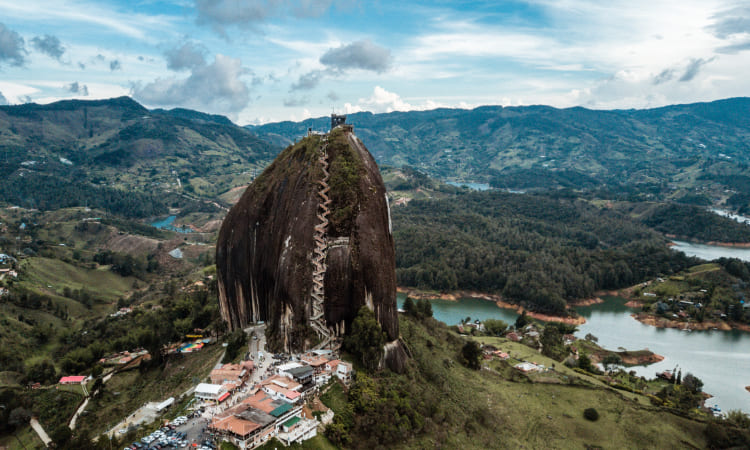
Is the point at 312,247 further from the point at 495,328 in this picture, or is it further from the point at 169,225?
the point at 169,225

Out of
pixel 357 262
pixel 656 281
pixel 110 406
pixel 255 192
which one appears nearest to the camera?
pixel 357 262

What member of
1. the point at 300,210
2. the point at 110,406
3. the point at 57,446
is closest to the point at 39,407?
the point at 110,406

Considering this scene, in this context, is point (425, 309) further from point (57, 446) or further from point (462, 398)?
point (57, 446)

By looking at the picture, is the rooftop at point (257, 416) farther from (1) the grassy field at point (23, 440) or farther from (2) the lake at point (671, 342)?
(2) the lake at point (671, 342)

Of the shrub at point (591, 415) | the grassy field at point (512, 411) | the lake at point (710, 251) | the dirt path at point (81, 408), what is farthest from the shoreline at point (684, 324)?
the dirt path at point (81, 408)

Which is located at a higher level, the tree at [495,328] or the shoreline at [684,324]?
the tree at [495,328]
